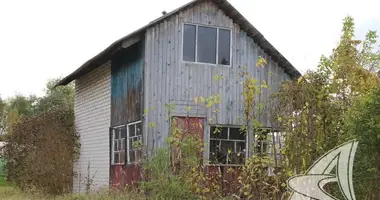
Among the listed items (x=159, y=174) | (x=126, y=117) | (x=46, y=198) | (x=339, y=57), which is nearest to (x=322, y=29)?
(x=339, y=57)

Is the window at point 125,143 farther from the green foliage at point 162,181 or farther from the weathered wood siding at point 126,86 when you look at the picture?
the green foliage at point 162,181

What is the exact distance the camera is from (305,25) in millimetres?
11406

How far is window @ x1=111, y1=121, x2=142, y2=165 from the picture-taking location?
14.6 meters

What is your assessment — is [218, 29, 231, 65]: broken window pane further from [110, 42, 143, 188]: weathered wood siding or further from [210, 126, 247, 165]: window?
[110, 42, 143, 188]: weathered wood siding

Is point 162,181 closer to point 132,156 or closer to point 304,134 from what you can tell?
point 304,134

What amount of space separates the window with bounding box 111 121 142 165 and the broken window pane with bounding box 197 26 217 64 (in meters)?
2.56

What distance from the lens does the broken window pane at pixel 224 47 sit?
49.4ft

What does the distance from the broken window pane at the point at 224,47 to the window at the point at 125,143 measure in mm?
2975

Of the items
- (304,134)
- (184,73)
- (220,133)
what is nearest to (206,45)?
(184,73)

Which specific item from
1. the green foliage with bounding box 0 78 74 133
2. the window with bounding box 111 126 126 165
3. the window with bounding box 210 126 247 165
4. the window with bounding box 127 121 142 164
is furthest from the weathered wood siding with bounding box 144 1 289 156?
the green foliage with bounding box 0 78 74 133

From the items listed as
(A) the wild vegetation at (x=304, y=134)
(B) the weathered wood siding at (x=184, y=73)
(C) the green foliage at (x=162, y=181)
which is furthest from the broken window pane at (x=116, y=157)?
(C) the green foliage at (x=162, y=181)

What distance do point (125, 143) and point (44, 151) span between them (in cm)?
271

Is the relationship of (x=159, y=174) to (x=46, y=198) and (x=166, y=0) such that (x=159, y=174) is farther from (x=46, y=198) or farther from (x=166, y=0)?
(x=166, y=0)

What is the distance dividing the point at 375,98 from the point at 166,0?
10.9 meters
